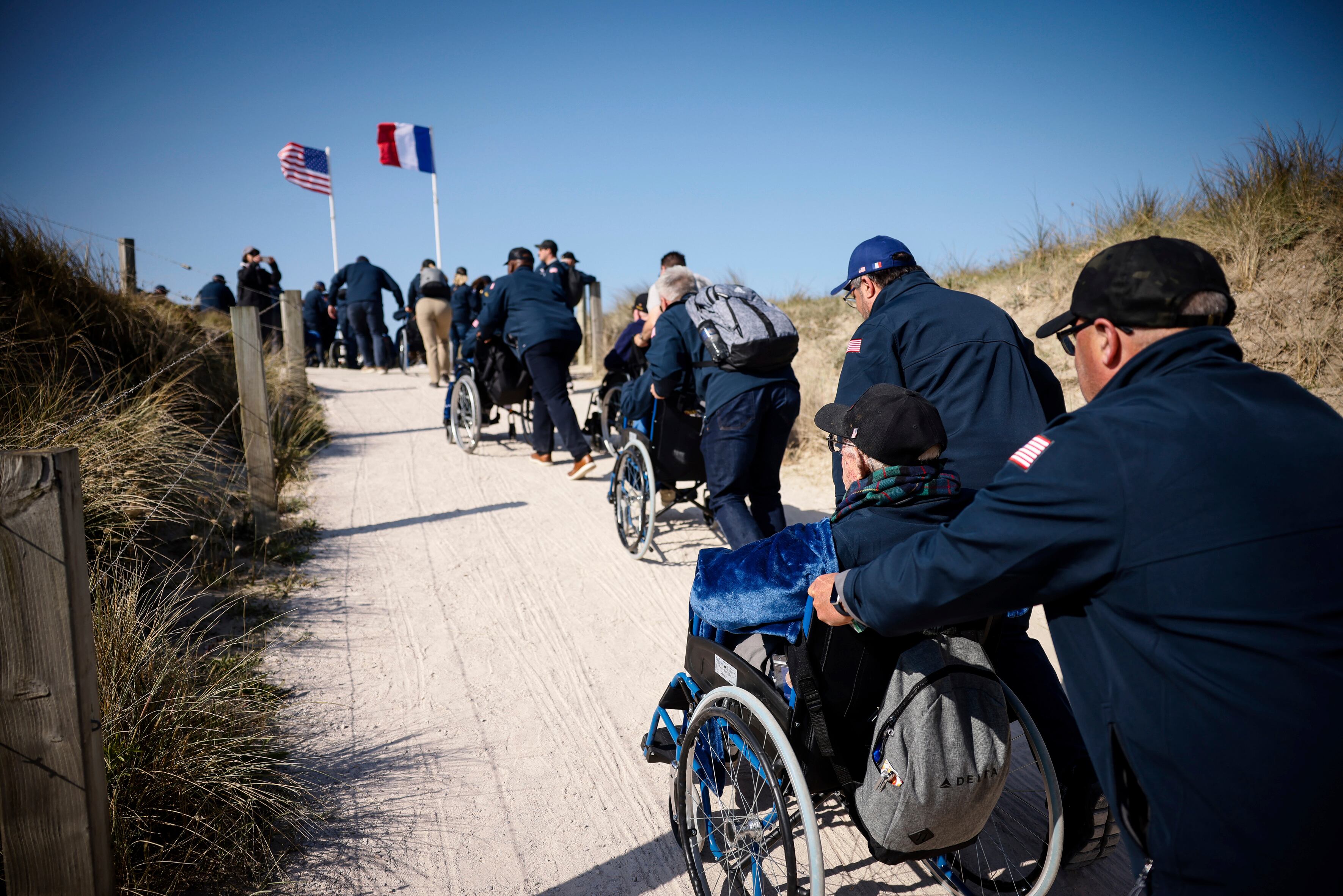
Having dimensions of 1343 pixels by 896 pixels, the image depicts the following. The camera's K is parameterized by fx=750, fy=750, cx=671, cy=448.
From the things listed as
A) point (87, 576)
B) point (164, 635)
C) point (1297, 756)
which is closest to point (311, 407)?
point (164, 635)

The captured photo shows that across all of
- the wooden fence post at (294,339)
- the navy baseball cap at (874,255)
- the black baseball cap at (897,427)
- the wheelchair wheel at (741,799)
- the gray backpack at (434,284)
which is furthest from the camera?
the gray backpack at (434,284)

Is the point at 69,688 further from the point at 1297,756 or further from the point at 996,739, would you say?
the point at 1297,756

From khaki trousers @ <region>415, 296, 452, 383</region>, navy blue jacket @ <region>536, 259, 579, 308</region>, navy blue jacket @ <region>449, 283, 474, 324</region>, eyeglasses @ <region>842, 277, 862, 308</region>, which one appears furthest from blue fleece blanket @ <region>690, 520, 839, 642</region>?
navy blue jacket @ <region>449, 283, 474, 324</region>

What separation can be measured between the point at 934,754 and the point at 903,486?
0.68m

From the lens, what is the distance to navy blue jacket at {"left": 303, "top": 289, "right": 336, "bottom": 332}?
17.8 meters

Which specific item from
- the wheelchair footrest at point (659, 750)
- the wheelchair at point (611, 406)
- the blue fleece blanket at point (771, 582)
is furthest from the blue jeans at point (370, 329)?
the blue fleece blanket at point (771, 582)

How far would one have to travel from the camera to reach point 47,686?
1.81 metres

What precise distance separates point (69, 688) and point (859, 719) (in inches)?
78.4

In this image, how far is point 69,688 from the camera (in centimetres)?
183

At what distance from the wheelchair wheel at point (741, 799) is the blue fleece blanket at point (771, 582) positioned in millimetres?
204

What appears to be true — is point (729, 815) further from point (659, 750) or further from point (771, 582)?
point (771, 582)

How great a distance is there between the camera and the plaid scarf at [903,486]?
2.07 metres

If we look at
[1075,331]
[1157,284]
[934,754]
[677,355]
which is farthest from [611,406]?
[1157,284]

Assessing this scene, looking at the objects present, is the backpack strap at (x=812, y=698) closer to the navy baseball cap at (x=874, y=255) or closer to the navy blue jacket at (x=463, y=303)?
the navy baseball cap at (x=874, y=255)
